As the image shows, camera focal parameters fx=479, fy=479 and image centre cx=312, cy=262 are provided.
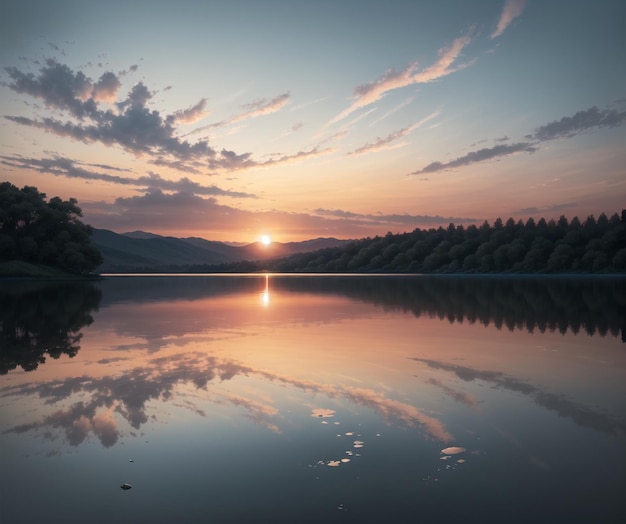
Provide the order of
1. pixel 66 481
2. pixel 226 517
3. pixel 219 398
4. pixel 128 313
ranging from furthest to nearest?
pixel 128 313 < pixel 219 398 < pixel 66 481 < pixel 226 517

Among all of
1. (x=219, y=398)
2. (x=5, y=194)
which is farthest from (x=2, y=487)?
(x=5, y=194)

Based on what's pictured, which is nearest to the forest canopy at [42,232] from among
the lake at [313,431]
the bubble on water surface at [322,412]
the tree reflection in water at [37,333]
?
the tree reflection in water at [37,333]

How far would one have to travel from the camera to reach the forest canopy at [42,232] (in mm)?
115375

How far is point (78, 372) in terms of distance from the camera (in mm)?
16250

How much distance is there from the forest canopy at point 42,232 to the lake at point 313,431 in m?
108

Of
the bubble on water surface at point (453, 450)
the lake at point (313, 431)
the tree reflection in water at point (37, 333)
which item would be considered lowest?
the tree reflection in water at point (37, 333)

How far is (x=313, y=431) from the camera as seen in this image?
10297 mm

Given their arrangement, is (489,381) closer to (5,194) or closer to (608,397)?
(608,397)

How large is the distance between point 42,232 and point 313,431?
129 meters

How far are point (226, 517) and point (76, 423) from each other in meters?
5.77

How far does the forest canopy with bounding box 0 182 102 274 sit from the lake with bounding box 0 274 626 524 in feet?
354

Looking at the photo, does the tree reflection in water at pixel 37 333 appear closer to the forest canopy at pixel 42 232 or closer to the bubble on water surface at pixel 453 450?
the bubble on water surface at pixel 453 450

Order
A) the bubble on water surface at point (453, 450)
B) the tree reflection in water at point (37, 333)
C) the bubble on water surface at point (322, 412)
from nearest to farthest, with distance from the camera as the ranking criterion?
the bubble on water surface at point (453, 450)
the bubble on water surface at point (322, 412)
the tree reflection in water at point (37, 333)

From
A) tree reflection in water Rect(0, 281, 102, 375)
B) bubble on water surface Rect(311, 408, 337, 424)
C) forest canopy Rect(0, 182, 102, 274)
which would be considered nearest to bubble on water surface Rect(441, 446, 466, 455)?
bubble on water surface Rect(311, 408, 337, 424)
